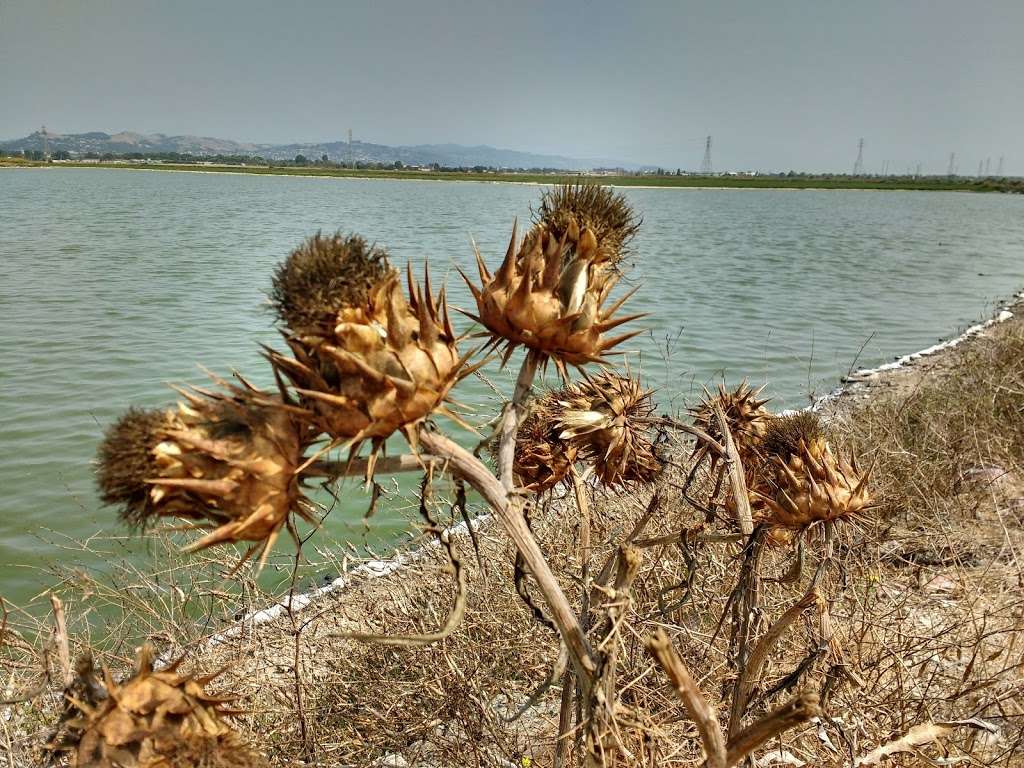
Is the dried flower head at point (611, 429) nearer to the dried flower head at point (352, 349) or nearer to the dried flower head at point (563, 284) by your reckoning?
the dried flower head at point (563, 284)

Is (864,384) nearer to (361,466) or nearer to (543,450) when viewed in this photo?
(543,450)

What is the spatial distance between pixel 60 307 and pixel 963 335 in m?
25.3

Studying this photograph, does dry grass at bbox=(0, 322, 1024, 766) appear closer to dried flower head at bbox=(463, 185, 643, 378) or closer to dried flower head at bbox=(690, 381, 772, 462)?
dried flower head at bbox=(690, 381, 772, 462)

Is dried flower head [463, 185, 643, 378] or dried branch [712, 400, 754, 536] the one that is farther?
dried branch [712, 400, 754, 536]

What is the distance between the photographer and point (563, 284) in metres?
2.05

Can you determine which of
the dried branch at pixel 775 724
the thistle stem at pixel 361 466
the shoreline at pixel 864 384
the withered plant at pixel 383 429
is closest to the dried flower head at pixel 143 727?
the withered plant at pixel 383 429

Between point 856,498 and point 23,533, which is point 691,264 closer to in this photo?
point 23,533

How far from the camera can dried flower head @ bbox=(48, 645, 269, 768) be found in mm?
1483

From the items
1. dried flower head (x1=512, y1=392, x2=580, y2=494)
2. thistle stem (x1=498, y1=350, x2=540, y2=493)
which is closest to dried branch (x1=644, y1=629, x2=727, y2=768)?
thistle stem (x1=498, y1=350, x2=540, y2=493)

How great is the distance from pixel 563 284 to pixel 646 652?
9.57 ft

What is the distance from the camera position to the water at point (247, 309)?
10.3 meters

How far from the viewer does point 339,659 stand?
522 cm

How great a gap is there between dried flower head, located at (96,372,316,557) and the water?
0.27 m

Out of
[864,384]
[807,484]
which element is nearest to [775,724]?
[807,484]
